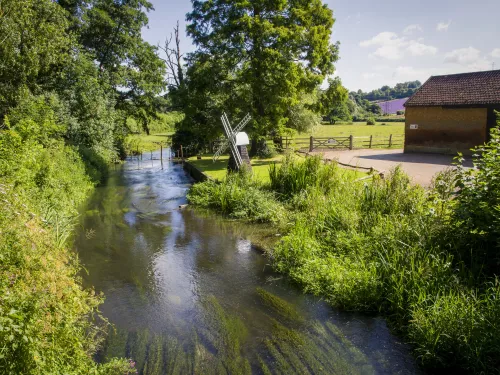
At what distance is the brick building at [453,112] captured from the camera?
23.1 m

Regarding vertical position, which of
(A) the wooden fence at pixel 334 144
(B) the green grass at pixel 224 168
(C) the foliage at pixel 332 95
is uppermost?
(C) the foliage at pixel 332 95

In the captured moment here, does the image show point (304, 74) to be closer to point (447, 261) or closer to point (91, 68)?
point (91, 68)

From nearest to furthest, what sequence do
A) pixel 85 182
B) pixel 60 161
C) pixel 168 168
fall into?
pixel 60 161 < pixel 85 182 < pixel 168 168

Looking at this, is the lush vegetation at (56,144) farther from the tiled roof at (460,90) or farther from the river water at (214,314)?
the tiled roof at (460,90)

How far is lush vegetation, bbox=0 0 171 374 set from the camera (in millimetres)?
4309

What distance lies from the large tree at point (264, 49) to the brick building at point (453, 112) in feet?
24.8

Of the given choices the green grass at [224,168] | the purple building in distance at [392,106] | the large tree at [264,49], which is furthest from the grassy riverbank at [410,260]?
the purple building in distance at [392,106]

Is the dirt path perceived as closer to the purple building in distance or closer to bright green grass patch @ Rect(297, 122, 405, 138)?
bright green grass patch @ Rect(297, 122, 405, 138)

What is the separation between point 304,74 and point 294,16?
3.45m

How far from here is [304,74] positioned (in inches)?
904

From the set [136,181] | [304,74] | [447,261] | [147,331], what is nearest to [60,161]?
[136,181]

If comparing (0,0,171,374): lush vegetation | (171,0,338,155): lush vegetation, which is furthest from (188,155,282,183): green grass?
(0,0,171,374): lush vegetation

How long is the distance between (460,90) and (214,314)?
2406cm

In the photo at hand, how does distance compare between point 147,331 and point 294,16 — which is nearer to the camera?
point 147,331
